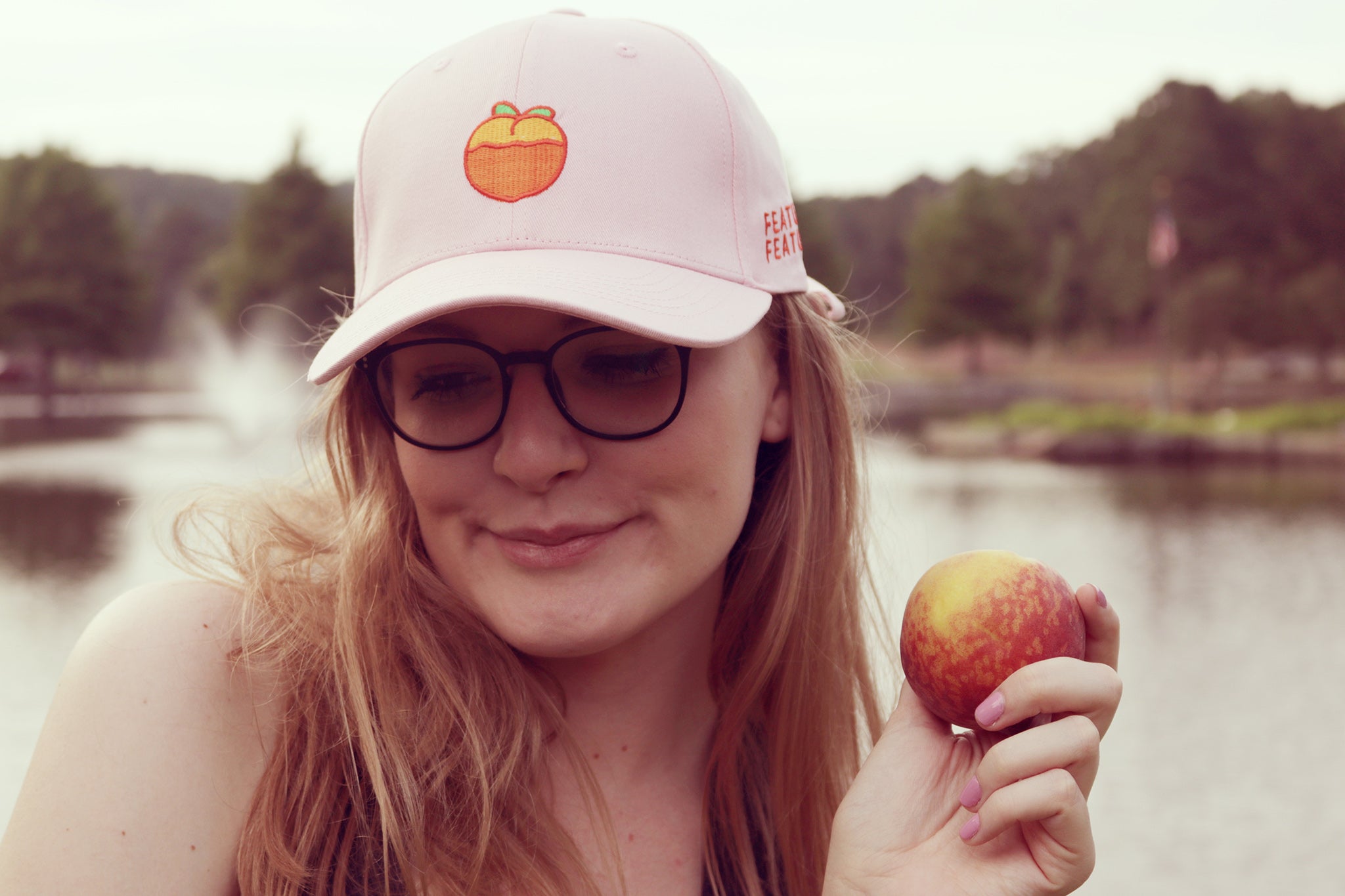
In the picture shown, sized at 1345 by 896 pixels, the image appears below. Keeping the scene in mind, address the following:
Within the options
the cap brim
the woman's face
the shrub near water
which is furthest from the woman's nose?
the shrub near water

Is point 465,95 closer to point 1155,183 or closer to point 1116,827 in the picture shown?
point 1116,827

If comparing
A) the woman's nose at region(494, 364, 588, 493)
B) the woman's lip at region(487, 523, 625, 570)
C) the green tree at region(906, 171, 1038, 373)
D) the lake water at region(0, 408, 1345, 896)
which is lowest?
the lake water at region(0, 408, 1345, 896)

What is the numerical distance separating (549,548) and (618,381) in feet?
0.83

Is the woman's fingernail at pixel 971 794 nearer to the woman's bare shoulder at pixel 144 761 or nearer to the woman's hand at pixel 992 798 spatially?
the woman's hand at pixel 992 798

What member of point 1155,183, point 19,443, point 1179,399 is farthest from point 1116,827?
point 1155,183

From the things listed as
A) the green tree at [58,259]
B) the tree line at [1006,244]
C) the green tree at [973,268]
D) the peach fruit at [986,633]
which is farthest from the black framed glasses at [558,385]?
the green tree at [973,268]

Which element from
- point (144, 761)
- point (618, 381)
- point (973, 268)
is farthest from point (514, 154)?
point (973, 268)

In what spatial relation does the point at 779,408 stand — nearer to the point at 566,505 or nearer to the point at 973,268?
the point at 566,505

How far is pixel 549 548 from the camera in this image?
1.71m

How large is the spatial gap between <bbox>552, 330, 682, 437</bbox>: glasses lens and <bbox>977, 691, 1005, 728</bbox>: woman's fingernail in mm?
589

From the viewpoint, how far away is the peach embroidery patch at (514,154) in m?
1.65

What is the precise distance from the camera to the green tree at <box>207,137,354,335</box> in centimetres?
5197

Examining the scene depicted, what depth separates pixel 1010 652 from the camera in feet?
6.06

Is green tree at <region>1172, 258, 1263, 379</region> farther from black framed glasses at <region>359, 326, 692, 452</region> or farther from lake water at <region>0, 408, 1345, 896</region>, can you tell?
black framed glasses at <region>359, 326, 692, 452</region>
